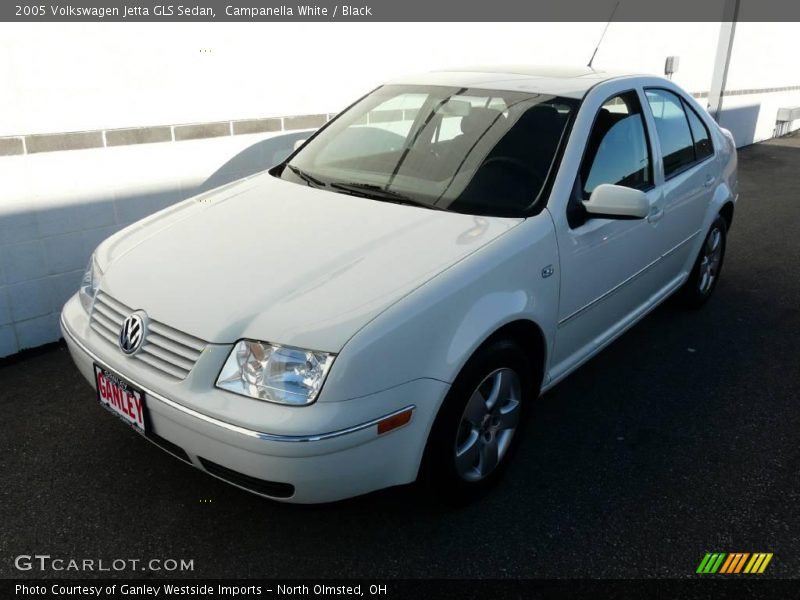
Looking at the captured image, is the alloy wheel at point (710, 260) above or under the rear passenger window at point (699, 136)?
under

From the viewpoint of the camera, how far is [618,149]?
314cm

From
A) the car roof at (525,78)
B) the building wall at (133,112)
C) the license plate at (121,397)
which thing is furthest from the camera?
the building wall at (133,112)

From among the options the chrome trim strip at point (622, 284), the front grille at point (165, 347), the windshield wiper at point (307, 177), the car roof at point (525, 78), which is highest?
the car roof at point (525, 78)

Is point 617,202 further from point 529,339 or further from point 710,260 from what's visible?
point 710,260

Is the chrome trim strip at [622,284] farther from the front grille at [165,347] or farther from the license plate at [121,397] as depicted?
the license plate at [121,397]

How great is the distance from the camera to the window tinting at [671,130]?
3.56 meters

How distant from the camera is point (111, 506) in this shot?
8.55ft

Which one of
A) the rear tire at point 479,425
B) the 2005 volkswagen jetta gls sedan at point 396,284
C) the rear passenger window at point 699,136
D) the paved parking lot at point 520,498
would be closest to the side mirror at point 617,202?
the 2005 volkswagen jetta gls sedan at point 396,284

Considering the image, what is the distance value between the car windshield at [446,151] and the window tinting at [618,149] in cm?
18

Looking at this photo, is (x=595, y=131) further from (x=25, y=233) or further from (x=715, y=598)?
(x=25, y=233)

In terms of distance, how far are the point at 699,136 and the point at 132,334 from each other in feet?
11.4

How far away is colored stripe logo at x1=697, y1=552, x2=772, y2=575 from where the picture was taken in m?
2.34

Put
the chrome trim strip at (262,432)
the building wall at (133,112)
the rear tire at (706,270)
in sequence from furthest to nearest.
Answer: the rear tire at (706,270) < the building wall at (133,112) < the chrome trim strip at (262,432)

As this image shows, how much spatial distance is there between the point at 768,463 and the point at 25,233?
401 cm
